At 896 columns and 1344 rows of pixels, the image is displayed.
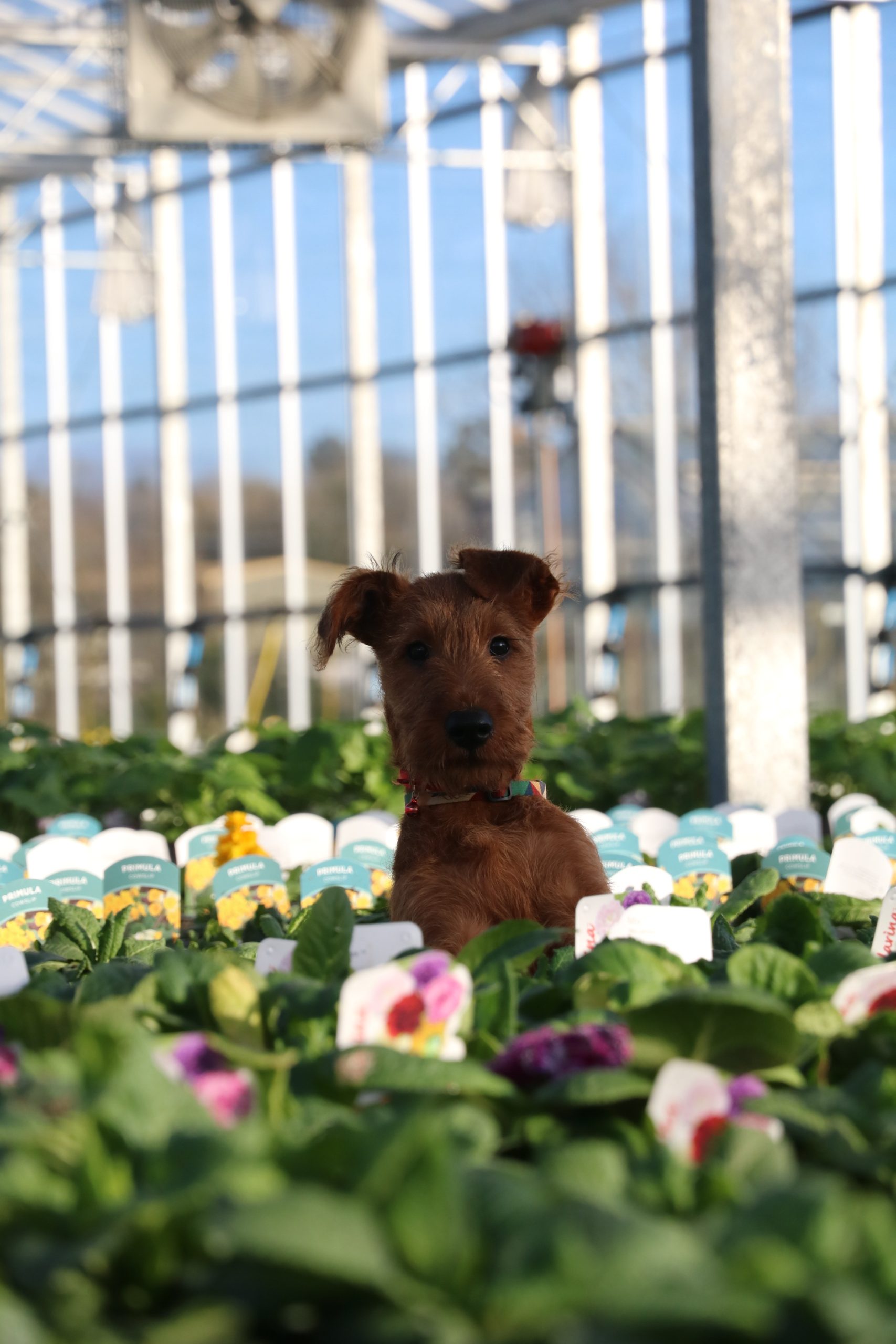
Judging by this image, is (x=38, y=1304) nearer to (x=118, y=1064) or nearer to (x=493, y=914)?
(x=118, y=1064)

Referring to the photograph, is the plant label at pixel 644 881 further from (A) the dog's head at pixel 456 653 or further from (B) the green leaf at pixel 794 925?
(B) the green leaf at pixel 794 925

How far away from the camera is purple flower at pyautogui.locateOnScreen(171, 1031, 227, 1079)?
95 cm

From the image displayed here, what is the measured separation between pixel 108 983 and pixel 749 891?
0.93 metres

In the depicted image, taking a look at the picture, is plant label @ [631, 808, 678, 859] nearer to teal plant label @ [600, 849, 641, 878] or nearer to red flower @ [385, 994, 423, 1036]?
teal plant label @ [600, 849, 641, 878]

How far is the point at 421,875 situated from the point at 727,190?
93.9 inches

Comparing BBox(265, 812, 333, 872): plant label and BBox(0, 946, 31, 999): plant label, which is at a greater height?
BBox(0, 946, 31, 999): plant label

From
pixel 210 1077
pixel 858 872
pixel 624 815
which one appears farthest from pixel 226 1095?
pixel 624 815

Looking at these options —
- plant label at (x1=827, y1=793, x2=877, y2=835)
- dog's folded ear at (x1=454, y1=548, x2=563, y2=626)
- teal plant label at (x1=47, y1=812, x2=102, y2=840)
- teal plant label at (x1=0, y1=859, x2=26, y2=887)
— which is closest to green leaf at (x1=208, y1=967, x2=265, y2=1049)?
dog's folded ear at (x1=454, y1=548, x2=563, y2=626)

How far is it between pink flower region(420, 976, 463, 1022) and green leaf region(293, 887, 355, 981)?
226 millimetres

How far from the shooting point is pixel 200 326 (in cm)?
1387

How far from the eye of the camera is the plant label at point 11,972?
4.33ft

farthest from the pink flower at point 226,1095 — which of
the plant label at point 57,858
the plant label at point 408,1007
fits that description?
the plant label at point 57,858

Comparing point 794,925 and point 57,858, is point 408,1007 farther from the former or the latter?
point 57,858

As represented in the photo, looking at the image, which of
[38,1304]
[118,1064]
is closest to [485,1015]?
[118,1064]
